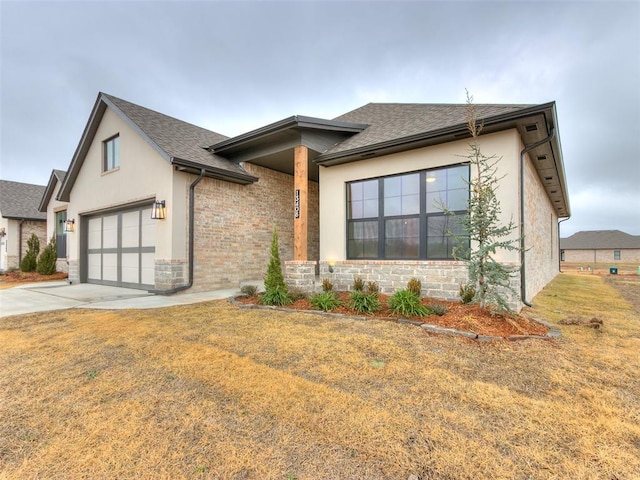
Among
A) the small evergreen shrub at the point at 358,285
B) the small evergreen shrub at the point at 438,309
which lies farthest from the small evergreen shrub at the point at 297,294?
the small evergreen shrub at the point at 438,309

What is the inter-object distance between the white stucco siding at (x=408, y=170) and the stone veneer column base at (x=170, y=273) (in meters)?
4.34

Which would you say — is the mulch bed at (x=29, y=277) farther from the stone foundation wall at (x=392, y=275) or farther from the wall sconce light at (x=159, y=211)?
the stone foundation wall at (x=392, y=275)

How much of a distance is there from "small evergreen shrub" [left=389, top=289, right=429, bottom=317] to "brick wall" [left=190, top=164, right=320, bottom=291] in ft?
20.6

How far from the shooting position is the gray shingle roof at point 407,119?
680 cm

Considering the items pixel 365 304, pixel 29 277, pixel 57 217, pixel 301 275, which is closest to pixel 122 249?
pixel 301 275

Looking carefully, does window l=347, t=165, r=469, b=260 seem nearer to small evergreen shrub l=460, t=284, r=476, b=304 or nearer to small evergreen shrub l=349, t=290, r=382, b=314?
small evergreen shrub l=460, t=284, r=476, b=304

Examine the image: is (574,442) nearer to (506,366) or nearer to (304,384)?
(506,366)

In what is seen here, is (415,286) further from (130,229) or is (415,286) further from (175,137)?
(130,229)

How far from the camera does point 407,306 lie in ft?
18.4

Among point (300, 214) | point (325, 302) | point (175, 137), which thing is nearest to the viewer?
point (325, 302)

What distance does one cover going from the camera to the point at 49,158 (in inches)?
1297

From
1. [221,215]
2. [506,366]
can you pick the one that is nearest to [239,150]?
[221,215]

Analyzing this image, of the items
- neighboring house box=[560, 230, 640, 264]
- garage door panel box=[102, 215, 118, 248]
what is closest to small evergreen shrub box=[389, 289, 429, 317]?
garage door panel box=[102, 215, 118, 248]

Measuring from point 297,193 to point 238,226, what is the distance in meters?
3.27
